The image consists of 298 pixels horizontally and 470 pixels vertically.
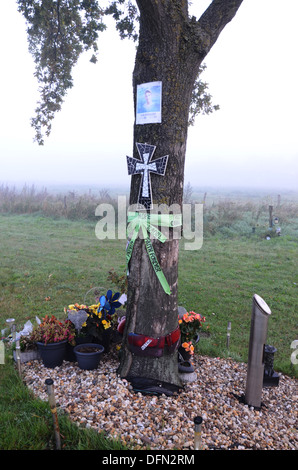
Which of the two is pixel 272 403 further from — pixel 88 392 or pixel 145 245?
pixel 145 245

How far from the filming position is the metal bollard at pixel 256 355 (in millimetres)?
3088

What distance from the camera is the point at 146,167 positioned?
312 cm

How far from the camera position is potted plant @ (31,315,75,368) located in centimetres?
354

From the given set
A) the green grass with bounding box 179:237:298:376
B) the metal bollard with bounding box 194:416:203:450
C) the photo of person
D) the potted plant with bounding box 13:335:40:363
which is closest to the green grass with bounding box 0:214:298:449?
the green grass with bounding box 179:237:298:376

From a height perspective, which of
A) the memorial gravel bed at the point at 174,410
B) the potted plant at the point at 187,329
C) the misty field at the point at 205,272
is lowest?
the misty field at the point at 205,272

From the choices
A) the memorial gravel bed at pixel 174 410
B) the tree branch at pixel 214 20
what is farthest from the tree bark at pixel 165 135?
the memorial gravel bed at pixel 174 410

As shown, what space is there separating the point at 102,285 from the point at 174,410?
4710 millimetres

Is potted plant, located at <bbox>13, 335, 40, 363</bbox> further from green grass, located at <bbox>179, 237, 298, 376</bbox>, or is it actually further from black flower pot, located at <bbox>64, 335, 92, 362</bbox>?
green grass, located at <bbox>179, 237, 298, 376</bbox>

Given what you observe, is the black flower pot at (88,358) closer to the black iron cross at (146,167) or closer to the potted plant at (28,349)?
the potted plant at (28,349)

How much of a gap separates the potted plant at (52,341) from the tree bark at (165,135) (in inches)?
27.6

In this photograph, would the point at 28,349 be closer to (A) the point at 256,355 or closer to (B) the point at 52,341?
(B) the point at 52,341

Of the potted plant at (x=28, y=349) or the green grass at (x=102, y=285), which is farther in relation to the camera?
the potted plant at (x=28, y=349)

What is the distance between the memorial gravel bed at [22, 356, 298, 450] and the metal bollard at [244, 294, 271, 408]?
0.35ft

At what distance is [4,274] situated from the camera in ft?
26.4
